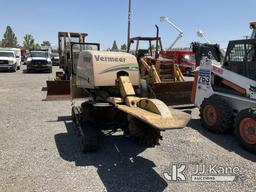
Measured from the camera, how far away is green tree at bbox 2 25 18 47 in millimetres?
88581

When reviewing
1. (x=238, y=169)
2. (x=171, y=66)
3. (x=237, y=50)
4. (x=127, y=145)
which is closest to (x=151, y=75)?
(x=171, y=66)

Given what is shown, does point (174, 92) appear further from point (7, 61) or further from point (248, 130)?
point (7, 61)

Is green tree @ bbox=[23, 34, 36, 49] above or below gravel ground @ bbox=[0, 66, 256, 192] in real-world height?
above

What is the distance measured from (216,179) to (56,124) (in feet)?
14.1

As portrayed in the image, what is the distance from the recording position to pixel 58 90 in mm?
8531

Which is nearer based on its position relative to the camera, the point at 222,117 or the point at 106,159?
the point at 106,159

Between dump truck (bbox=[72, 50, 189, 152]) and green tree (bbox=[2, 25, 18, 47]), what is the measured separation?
294ft

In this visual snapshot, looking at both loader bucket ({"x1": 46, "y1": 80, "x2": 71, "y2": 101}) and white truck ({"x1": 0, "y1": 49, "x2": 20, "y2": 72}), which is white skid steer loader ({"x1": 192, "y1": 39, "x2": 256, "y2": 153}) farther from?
white truck ({"x1": 0, "y1": 49, "x2": 20, "y2": 72})

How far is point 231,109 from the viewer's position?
22.4ft

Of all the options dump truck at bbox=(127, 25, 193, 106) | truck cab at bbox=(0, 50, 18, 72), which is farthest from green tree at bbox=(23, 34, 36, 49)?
dump truck at bbox=(127, 25, 193, 106)

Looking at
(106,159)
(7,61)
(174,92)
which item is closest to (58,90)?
(174,92)

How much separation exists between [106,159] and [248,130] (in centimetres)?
283

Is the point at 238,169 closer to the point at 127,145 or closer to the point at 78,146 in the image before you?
the point at 127,145

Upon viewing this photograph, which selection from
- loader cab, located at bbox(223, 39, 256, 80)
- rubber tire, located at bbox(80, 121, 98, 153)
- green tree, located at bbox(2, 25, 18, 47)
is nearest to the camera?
rubber tire, located at bbox(80, 121, 98, 153)
